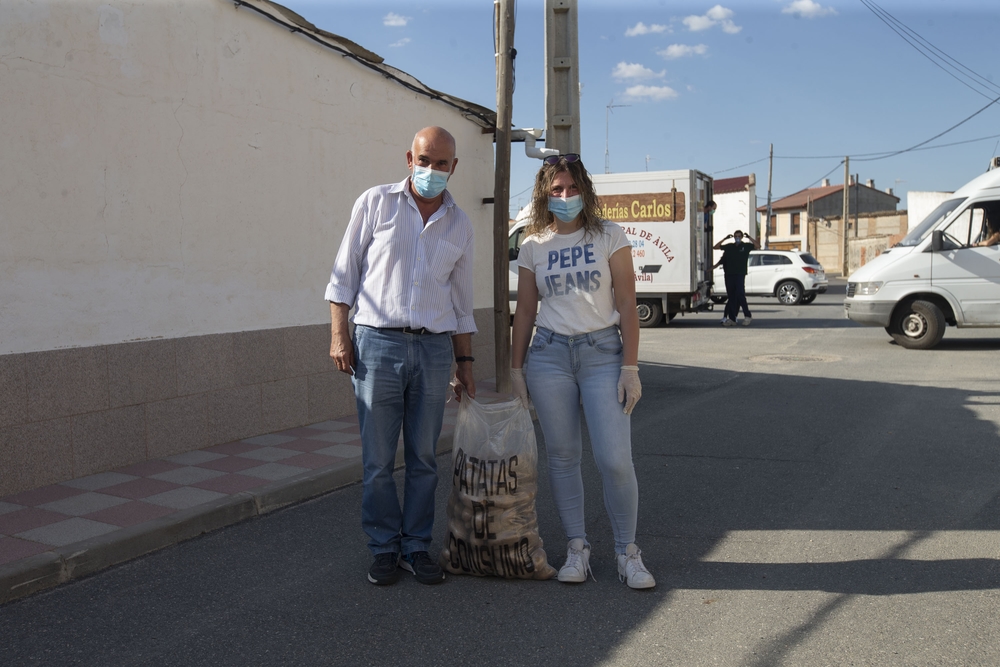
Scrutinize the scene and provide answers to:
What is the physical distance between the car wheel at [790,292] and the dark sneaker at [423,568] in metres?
22.9

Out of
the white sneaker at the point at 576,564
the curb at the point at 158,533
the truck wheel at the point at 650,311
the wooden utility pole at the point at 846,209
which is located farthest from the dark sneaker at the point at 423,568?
the wooden utility pole at the point at 846,209

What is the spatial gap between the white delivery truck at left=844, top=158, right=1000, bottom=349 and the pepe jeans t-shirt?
10.9m

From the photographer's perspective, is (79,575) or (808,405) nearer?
(79,575)

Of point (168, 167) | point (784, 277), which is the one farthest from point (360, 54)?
point (784, 277)

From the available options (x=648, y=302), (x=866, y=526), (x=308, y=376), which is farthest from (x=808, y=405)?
(x=648, y=302)

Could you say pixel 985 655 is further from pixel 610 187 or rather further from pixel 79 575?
pixel 610 187

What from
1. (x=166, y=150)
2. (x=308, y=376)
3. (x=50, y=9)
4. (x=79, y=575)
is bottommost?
(x=79, y=575)

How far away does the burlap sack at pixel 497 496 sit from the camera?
3854 mm

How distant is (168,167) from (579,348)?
3855mm

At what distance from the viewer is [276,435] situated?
7.10 metres

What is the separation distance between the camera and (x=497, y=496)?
12.6 ft

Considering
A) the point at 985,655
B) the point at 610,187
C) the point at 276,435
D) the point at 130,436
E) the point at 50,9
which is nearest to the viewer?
the point at 985,655

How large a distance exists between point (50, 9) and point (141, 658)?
4163 mm

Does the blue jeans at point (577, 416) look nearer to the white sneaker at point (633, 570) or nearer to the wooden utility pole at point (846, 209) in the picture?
the white sneaker at point (633, 570)
